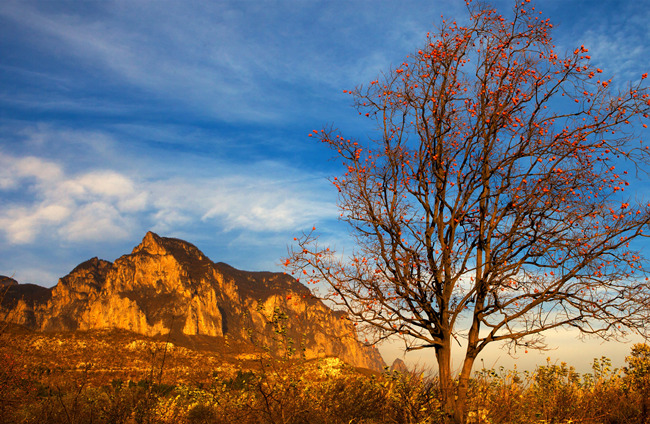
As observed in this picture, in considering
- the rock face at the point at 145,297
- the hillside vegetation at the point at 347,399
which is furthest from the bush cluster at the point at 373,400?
the rock face at the point at 145,297

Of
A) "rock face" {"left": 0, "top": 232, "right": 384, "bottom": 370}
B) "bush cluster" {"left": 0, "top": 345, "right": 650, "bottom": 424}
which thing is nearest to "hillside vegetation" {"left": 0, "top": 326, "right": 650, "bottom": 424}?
"bush cluster" {"left": 0, "top": 345, "right": 650, "bottom": 424}

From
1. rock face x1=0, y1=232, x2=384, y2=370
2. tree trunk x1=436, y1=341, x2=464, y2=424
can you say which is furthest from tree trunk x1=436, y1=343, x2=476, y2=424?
rock face x1=0, y1=232, x2=384, y2=370

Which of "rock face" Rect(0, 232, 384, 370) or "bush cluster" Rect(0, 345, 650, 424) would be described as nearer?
"bush cluster" Rect(0, 345, 650, 424)

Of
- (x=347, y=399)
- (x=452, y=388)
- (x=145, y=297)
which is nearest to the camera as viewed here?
(x=452, y=388)

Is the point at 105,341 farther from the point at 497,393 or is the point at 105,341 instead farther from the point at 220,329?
the point at 220,329

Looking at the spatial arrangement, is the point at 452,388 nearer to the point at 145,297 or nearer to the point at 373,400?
the point at 373,400

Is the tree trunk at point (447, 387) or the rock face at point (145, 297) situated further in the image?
the rock face at point (145, 297)

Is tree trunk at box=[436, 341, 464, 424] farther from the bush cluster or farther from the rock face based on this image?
the rock face

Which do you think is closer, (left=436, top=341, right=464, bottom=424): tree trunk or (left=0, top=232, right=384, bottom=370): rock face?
(left=436, top=341, right=464, bottom=424): tree trunk

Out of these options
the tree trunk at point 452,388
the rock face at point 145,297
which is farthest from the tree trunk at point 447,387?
the rock face at point 145,297

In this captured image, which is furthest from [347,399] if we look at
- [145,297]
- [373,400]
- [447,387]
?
[145,297]

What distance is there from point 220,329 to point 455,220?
146610mm

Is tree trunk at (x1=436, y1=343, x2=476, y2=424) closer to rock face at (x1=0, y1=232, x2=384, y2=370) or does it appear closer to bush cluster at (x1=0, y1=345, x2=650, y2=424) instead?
bush cluster at (x1=0, y1=345, x2=650, y2=424)

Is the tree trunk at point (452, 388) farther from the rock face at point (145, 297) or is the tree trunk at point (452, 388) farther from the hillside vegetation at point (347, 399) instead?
the rock face at point (145, 297)
